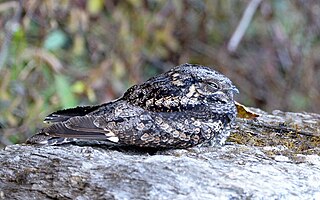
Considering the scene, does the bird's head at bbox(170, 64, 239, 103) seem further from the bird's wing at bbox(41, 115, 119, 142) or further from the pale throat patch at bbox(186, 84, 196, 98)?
the bird's wing at bbox(41, 115, 119, 142)

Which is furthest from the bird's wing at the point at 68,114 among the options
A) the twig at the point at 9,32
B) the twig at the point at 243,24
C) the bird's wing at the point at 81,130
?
the twig at the point at 243,24

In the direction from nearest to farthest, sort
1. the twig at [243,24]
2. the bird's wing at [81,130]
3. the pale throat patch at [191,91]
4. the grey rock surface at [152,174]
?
the grey rock surface at [152,174]
the bird's wing at [81,130]
the pale throat patch at [191,91]
the twig at [243,24]

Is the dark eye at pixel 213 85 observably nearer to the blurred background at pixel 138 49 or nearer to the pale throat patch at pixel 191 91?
the pale throat patch at pixel 191 91

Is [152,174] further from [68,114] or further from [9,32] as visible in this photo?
[9,32]

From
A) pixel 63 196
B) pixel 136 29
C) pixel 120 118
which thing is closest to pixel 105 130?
pixel 120 118

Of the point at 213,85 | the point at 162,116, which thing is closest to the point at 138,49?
the point at 213,85

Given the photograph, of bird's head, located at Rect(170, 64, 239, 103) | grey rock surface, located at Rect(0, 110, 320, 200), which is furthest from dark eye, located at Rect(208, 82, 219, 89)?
grey rock surface, located at Rect(0, 110, 320, 200)
